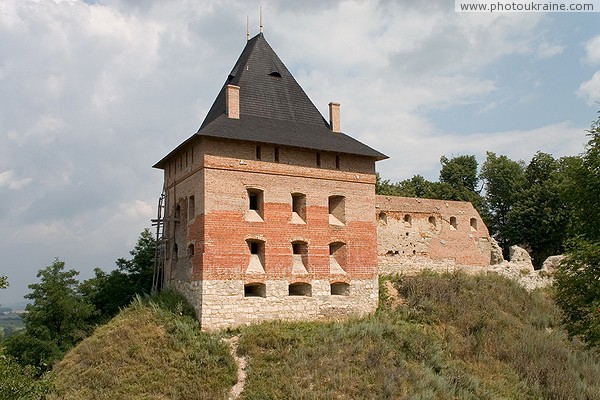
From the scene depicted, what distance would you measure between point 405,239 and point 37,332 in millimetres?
16189

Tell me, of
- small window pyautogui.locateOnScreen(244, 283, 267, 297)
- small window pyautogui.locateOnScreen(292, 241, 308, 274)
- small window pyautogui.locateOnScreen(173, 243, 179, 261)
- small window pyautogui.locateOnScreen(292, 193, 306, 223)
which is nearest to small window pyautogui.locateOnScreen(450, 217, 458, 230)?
small window pyautogui.locateOnScreen(292, 193, 306, 223)

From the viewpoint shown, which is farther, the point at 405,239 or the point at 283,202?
the point at 405,239

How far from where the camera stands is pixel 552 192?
34156 millimetres

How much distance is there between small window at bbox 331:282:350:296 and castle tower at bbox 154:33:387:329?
4cm

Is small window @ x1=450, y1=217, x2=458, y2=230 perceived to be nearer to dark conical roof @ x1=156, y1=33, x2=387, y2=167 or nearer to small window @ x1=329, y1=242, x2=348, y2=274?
dark conical roof @ x1=156, y1=33, x2=387, y2=167

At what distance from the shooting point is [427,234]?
25.9 metres

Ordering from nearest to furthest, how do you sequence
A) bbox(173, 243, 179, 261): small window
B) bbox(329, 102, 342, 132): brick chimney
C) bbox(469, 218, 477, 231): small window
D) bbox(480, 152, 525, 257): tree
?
bbox(173, 243, 179, 261): small window → bbox(329, 102, 342, 132): brick chimney → bbox(469, 218, 477, 231): small window → bbox(480, 152, 525, 257): tree

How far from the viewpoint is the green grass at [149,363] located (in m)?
15.7

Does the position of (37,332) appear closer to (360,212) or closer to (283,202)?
(283,202)

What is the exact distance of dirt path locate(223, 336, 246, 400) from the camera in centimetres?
1600

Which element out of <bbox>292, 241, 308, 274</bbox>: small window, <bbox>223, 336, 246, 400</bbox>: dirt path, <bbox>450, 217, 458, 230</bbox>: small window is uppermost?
<bbox>450, 217, 458, 230</bbox>: small window

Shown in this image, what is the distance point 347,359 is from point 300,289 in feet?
13.4

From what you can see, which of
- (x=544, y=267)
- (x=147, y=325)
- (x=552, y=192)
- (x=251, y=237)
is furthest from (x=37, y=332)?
(x=552, y=192)

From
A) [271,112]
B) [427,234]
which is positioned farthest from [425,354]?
[271,112]
